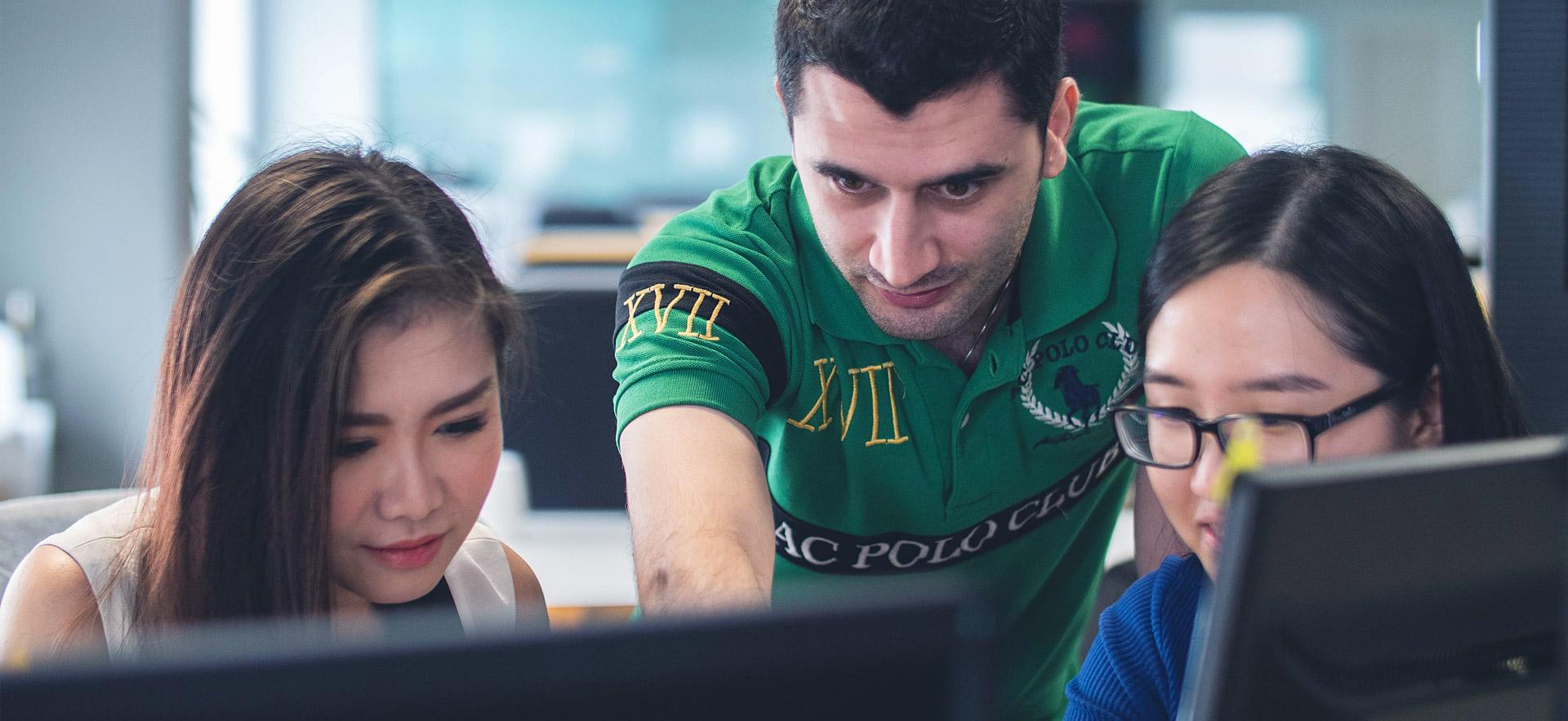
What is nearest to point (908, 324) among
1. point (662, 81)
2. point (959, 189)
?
point (959, 189)

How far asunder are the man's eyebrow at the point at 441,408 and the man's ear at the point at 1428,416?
0.82 metres

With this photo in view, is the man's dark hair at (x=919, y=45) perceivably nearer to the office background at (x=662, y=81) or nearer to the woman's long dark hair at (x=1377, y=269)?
the woman's long dark hair at (x=1377, y=269)

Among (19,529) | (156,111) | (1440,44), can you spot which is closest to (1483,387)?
(19,529)

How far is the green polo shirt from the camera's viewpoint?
1342 millimetres

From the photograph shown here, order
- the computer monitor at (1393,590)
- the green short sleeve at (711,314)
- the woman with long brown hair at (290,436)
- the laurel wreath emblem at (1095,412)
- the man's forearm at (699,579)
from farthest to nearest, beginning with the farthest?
the laurel wreath emblem at (1095,412)
the green short sleeve at (711,314)
the woman with long brown hair at (290,436)
the man's forearm at (699,579)
the computer monitor at (1393,590)

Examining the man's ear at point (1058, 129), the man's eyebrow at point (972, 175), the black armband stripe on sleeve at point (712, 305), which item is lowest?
the black armband stripe on sleeve at point (712, 305)

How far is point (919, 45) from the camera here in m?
1.16

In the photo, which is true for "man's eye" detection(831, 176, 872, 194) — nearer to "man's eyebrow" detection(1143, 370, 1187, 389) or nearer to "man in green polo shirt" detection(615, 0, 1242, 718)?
"man in green polo shirt" detection(615, 0, 1242, 718)

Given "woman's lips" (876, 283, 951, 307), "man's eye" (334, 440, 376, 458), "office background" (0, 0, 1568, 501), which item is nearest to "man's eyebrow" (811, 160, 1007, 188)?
"woman's lips" (876, 283, 951, 307)

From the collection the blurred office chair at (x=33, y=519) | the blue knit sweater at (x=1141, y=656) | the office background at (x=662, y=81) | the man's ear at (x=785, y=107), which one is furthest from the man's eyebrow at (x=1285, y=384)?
the office background at (x=662, y=81)

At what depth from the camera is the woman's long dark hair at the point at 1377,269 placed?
1095 mm

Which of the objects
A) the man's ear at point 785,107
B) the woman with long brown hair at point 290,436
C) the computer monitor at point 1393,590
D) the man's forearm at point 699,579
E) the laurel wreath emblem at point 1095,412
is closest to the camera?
the computer monitor at point 1393,590

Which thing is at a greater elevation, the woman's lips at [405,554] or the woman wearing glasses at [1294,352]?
the woman wearing glasses at [1294,352]

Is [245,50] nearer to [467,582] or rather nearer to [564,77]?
[564,77]
